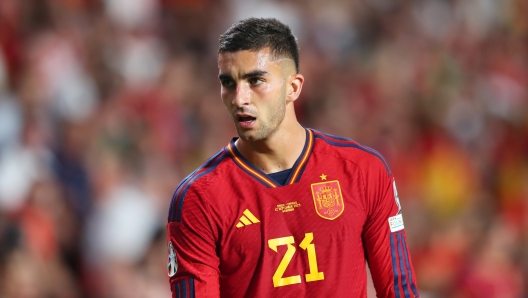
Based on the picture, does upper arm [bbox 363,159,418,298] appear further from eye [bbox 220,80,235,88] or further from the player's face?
eye [bbox 220,80,235,88]

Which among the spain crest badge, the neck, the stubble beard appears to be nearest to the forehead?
the stubble beard

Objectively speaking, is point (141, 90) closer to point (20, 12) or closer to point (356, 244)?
point (20, 12)

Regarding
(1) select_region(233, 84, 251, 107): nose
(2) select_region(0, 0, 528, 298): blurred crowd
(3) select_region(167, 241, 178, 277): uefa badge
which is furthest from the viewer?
(2) select_region(0, 0, 528, 298): blurred crowd

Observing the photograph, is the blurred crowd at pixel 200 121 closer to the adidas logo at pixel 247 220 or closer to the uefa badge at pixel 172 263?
the uefa badge at pixel 172 263

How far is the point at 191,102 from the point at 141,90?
456mm

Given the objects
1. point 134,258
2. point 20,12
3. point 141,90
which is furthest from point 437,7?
point 134,258

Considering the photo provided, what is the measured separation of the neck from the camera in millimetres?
3566

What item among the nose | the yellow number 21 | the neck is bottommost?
the yellow number 21

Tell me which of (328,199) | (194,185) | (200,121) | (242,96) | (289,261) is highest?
(200,121)

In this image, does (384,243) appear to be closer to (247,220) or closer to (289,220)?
(289,220)

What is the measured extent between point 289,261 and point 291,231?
0.11 m

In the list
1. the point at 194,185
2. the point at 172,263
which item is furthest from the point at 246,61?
the point at 172,263

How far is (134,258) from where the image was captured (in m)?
6.31

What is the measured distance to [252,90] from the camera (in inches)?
135
